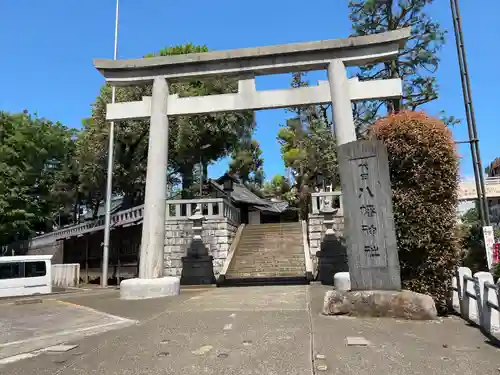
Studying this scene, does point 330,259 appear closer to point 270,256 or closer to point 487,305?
point 270,256

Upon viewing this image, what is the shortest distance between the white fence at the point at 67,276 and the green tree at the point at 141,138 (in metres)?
5.95

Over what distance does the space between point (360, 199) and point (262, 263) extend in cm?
1009

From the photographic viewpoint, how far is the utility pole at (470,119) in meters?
10.2

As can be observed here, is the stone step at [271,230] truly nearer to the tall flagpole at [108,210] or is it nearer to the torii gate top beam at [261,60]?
the tall flagpole at [108,210]

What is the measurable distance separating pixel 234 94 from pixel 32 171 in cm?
2245

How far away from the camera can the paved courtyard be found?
4.16 meters

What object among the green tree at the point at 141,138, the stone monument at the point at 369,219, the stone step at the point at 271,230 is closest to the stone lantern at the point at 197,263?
the stone step at the point at 271,230

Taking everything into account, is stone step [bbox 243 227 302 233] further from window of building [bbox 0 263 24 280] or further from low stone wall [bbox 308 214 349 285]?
window of building [bbox 0 263 24 280]

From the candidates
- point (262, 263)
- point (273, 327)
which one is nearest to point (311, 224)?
point (262, 263)

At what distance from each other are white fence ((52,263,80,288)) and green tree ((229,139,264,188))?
2072cm

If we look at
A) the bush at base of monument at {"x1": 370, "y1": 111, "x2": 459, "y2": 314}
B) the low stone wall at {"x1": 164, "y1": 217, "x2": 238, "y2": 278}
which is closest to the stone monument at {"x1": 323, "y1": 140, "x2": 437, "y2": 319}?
the bush at base of monument at {"x1": 370, "y1": 111, "x2": 459, "y2": 314}

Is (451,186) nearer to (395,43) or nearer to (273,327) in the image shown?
(273,327)

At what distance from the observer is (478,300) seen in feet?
20.3

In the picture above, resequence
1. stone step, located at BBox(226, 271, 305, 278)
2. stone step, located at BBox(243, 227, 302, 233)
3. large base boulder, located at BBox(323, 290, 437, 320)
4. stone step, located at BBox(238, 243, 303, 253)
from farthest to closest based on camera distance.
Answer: stone step, located at BBox(243, 227, 302, 233), stone step, located at BBox(238, 243, 303, 253), stone step, located at BBox(226, 271, 305, 278), large base boulder, located at BBox(323, 290, 437, 320)
